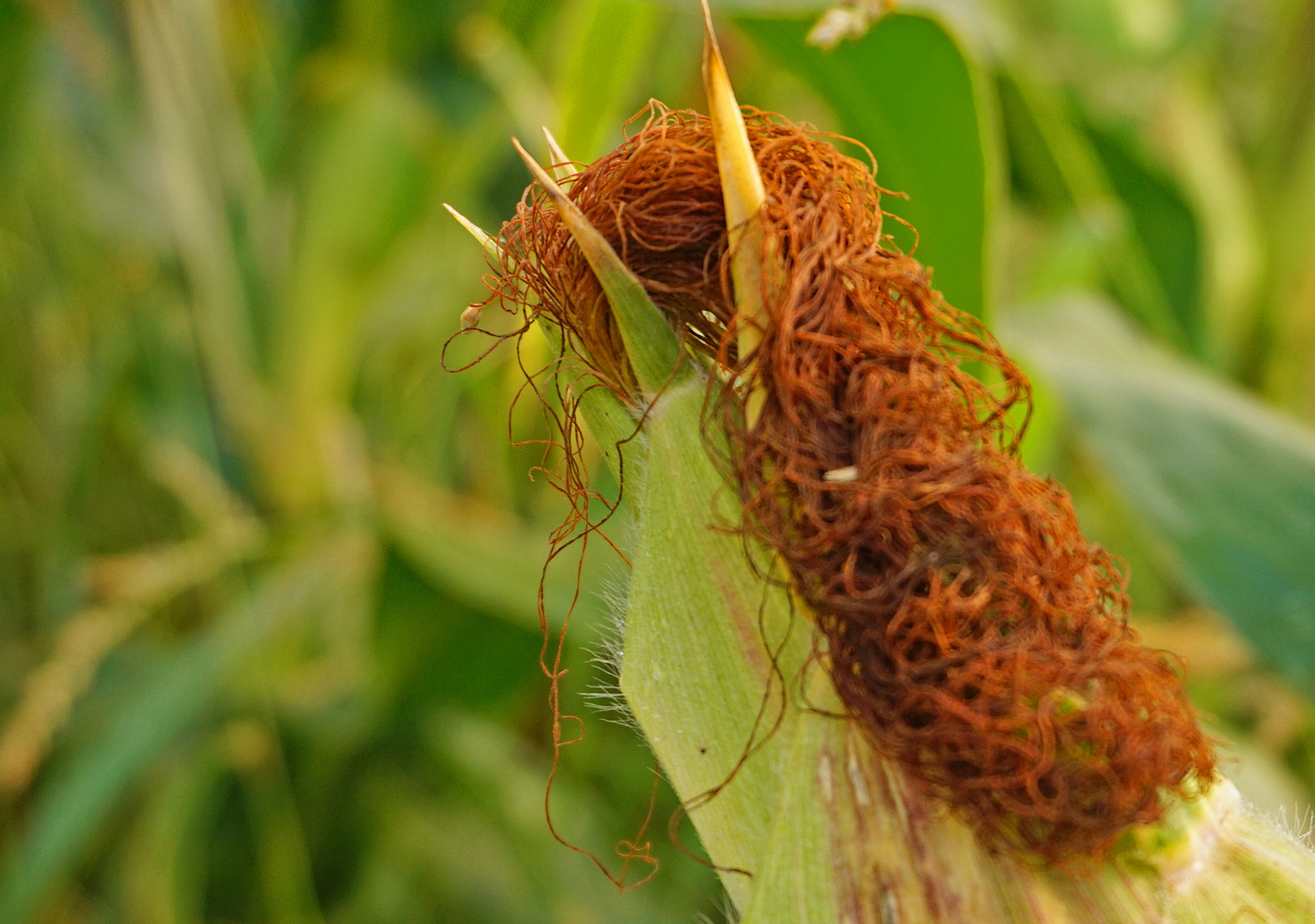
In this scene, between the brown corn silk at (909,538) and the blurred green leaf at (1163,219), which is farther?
the blurred green leaf at (1163,219)

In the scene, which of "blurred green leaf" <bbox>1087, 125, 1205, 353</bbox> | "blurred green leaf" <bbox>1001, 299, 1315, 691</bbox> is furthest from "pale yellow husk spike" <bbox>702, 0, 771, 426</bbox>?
"blurred green leaf" <bbox>1087, 125, 1205, 353</bbox>

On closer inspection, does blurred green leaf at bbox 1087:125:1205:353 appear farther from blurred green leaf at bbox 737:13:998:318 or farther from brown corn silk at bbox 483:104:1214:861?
brown corn silk at bbox 483:104:1214:861

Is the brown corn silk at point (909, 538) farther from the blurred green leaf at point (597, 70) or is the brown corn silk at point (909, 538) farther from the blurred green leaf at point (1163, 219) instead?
the blurred green leaf at point (1163, 219)

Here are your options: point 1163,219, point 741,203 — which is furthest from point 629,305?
point 1163,219

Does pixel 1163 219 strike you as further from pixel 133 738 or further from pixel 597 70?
pixel 133 738

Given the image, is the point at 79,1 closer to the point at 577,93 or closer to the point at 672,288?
the point at 577,93

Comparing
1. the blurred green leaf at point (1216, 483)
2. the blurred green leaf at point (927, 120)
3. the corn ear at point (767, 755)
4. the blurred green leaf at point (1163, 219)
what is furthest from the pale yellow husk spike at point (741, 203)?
the blurred green leaf at point (1163, 219)

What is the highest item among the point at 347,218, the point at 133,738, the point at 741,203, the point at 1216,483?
the point at 741,203
